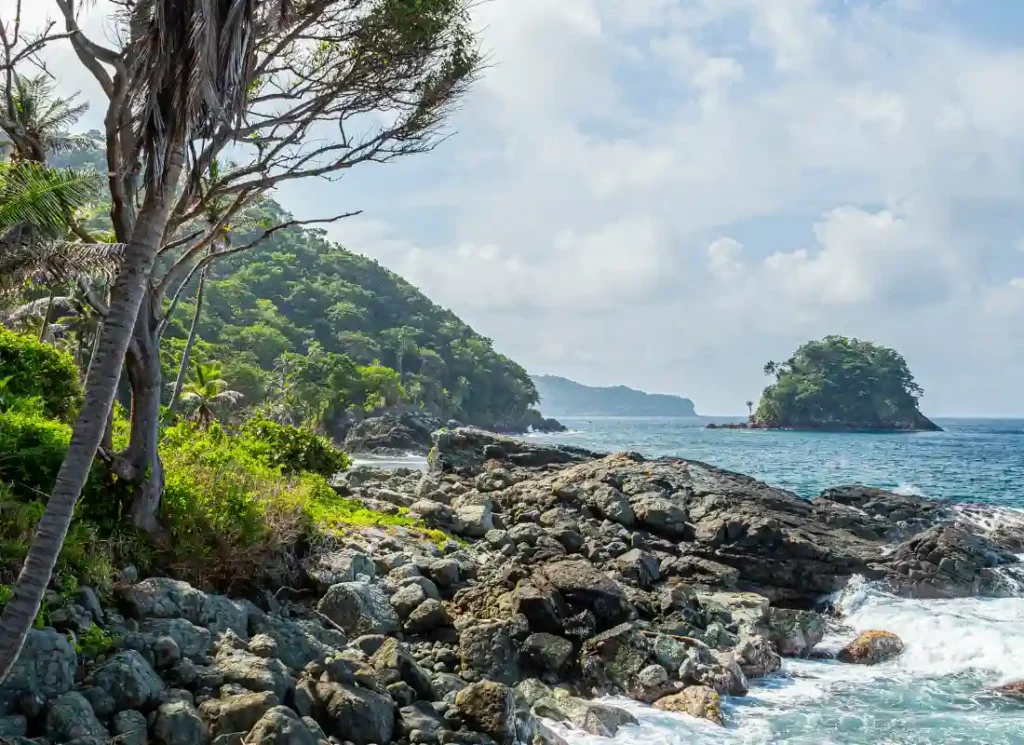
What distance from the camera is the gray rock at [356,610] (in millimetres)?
10820

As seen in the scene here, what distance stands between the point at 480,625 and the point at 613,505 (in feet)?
39.5

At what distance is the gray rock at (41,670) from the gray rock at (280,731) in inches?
68.2

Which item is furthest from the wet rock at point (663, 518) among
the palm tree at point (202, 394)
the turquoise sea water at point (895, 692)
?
the palm tree at point (202, 394)

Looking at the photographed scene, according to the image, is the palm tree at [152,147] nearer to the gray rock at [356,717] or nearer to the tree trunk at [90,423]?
the tree trunk at [90,423]

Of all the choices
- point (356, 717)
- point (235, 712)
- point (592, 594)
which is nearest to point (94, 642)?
point (235, 712)

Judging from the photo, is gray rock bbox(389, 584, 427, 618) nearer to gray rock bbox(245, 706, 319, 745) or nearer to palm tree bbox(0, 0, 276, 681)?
gray rock bbox(245, 706, 319, 745)

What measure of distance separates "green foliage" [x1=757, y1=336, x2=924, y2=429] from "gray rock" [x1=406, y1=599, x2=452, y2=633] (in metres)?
155

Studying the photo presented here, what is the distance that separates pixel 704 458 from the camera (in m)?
74.5

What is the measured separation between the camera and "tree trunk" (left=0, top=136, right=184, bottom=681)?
606cm

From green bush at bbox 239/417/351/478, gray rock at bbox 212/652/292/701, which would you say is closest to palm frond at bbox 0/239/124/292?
gray rock at bbox 212/652/292/701

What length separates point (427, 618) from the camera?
1172 centimetres

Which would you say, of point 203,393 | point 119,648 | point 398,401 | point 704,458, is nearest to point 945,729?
point 119,648

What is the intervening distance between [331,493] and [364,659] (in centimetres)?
1018

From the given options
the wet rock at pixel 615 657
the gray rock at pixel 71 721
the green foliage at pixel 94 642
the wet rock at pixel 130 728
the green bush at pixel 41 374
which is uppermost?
the green bush at pixel 41 374
